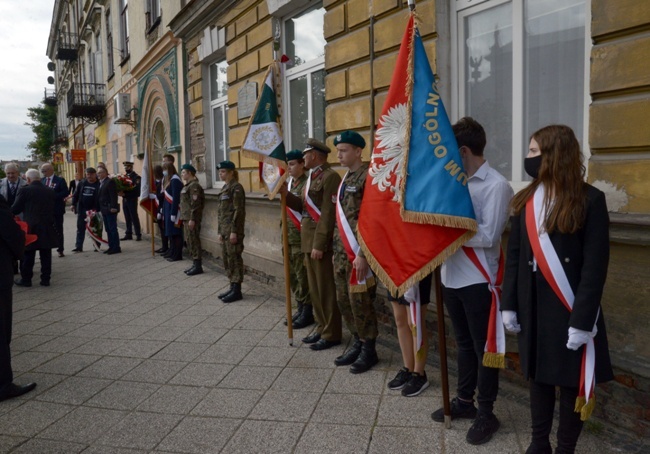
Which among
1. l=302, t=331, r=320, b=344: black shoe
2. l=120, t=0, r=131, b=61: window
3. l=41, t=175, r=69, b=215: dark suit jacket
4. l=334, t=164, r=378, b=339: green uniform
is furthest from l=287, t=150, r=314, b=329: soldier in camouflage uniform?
l=120, t=0, r=131, b=61: window

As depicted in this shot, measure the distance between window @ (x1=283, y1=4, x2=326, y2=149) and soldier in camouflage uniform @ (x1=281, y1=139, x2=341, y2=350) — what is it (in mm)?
2034

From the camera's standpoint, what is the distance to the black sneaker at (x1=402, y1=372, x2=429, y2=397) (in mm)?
3701

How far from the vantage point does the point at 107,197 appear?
1134 centimetres

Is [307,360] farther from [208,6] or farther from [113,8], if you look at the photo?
[113,8]

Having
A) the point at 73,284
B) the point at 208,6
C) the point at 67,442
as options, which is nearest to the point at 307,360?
the point at 67,442

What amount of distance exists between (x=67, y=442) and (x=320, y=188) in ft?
8.90

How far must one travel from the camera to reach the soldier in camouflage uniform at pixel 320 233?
15.0ft

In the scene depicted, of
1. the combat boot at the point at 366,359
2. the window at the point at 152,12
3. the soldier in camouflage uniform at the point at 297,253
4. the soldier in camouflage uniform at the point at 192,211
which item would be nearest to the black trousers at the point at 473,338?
the combat boot at the point at 366,359

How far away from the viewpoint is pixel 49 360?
4754 mm

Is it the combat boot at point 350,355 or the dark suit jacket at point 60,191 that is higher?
the dark suit jacket at point 60,191

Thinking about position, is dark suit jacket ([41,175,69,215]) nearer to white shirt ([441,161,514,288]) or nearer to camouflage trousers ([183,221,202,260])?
camouflage trousers ([183,221,202,260])

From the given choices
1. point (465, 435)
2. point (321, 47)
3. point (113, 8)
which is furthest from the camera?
point (113, 8)

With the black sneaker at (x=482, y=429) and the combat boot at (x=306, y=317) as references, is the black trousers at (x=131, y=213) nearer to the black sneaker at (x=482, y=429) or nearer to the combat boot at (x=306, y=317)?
the combat boot at (x=306, y=317)

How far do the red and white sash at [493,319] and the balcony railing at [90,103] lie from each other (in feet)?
66.2
